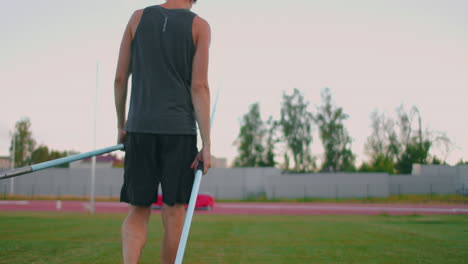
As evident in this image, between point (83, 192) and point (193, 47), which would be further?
point (83, 192)

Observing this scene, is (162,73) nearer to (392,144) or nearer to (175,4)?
(175,4)

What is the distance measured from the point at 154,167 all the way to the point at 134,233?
326mm

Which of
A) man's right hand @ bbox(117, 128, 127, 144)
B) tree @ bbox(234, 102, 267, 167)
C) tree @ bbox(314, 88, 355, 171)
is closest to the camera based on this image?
man's right hand @ bbox(117, 128, 127, 144)

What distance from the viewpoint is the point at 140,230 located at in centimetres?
217

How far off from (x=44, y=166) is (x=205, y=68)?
0.91 m

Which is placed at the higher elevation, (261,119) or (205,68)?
(261,119)

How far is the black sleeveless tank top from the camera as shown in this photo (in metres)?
2.15

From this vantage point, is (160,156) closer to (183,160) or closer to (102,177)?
(183,160)

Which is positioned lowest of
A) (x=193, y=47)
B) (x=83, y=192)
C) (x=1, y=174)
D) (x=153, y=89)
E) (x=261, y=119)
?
(x=83, y=192)

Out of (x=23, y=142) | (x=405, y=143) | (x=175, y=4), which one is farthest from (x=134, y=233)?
(x=23, y=142)

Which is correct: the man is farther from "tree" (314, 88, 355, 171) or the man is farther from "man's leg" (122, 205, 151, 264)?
"tree" (314, 88, 355, 171)

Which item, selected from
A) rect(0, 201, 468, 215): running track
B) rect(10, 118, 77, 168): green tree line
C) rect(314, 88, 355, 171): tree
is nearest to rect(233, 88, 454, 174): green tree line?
rect(314, 88, 355, 171): tree

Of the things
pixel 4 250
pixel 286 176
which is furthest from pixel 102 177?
pixel 4 250

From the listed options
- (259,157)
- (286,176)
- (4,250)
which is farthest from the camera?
(259,157)
